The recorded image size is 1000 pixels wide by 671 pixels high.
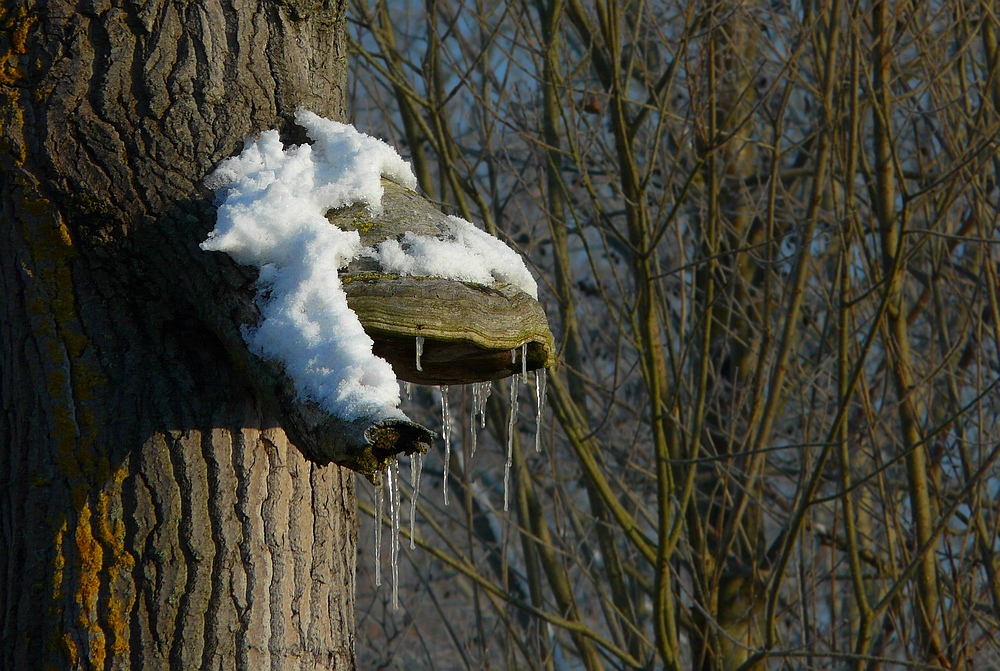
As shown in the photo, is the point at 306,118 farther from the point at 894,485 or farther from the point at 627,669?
the point at 894,485

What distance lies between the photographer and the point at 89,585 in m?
1.53

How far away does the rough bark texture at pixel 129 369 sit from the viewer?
154 cm

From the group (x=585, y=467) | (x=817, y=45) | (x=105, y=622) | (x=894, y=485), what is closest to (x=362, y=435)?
(x=105, y=622)

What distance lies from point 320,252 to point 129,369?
1.37 feet

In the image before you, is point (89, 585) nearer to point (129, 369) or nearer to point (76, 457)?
point (76, 457)

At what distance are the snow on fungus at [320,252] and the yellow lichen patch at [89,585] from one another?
43 cm

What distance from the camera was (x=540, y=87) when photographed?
433 centimetres

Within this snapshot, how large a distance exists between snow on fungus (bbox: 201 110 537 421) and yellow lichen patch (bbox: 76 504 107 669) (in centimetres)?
43

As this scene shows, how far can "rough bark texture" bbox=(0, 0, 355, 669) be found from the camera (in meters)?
1.54

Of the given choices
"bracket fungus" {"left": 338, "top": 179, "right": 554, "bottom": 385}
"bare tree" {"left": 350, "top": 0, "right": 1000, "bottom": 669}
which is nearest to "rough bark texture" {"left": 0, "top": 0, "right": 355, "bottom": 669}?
"bracket fungus" {"left": 338, "top": 179, "right": 554, "bottom": 385}

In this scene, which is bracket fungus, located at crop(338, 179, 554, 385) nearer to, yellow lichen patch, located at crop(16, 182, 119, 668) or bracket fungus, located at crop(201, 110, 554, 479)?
bracket fungus, located at crop(201, 110, 554, 479)

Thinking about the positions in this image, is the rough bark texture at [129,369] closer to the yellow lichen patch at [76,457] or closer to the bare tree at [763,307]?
the yellow lichen patch at [76,457]

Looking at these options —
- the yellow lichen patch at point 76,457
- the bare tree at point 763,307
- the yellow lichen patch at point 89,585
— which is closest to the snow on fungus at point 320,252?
the yellow lichen patch at point 76,457

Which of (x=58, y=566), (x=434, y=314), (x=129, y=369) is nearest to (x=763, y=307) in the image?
(x=434, y=314)
